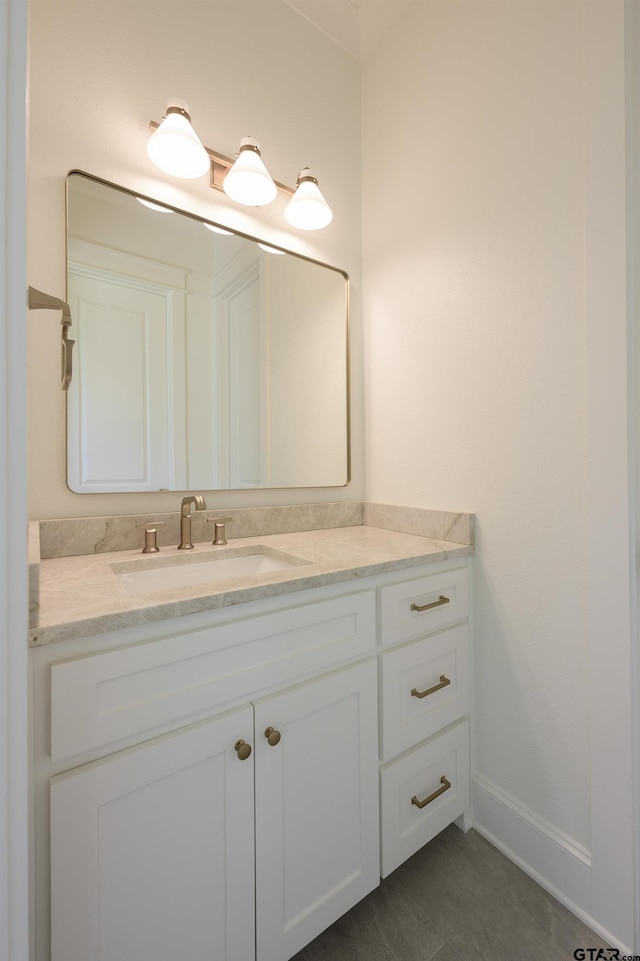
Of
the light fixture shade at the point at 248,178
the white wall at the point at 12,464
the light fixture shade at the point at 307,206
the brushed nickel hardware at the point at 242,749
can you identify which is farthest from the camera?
the light fixture shade at the point at 307,206

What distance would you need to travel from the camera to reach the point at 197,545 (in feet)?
4.21

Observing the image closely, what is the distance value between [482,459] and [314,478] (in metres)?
0.64

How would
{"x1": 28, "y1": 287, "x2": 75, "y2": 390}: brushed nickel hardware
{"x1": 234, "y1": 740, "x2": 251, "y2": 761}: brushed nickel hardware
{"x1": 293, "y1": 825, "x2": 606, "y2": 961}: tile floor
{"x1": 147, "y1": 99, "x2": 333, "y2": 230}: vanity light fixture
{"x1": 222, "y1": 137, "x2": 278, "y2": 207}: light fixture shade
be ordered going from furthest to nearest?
{"x1": 222, "y1": 137, "x2": 278, "y2": 207}: light fixture shade, {"x1": 147, "y1": 99, "x2": 333, "y2": 230}: vanity light fixture, {"x1": 293, "y1": 825, "x2": 606, "y2": 961}: tile floor, {"x1": 234, "y1": 740, "x2": 251, "y2": 761}: brushed nickel hardware, {"x1": 28, "y1": 287, "x2": 75, "y2": 390}: brushed nickel hardware

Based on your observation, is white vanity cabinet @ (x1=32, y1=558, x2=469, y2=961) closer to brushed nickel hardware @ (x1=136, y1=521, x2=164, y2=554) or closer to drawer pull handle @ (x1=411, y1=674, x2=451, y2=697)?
drawer pull handle @ (x1=411, y1=674, x2=451, y2=697)

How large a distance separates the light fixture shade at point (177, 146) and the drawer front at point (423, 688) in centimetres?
151

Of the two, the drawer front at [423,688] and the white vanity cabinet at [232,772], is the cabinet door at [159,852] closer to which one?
the white vanity cabinet at [232,772]

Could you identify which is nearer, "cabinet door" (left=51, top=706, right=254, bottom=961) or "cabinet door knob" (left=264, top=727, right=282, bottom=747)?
"cabinet door" (left=51, top=706, right=254, bottom=961)

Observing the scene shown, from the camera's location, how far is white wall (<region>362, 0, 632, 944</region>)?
97 centimetres

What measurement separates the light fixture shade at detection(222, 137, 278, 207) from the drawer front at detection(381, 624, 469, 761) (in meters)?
1.47

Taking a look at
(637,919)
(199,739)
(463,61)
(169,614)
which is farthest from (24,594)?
(463,61)

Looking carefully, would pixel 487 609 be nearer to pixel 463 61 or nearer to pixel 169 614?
pixel 169 614

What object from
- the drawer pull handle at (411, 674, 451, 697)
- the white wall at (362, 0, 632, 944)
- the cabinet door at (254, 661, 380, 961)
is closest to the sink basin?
the cabinet door at (254, 661, 380, 961)

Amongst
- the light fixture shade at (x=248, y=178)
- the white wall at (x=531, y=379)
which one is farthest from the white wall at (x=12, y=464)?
the white wall at (x=531, y=379)

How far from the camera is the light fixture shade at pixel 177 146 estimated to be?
114 cm
